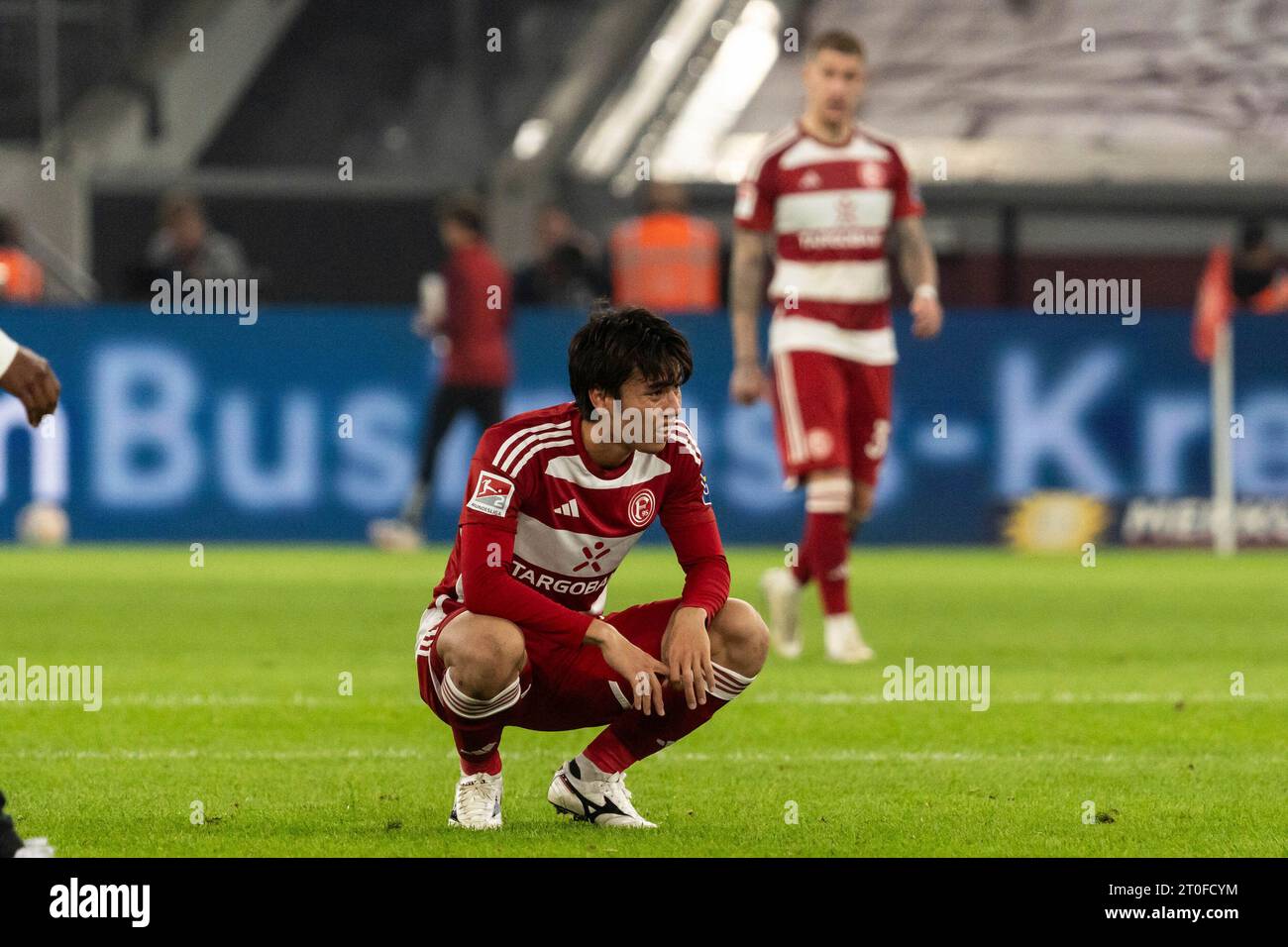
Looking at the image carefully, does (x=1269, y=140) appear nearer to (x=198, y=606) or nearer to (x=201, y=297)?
(x=201, y=297)

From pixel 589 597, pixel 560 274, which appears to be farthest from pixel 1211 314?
pixel 589 597

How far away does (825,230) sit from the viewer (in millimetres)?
10070

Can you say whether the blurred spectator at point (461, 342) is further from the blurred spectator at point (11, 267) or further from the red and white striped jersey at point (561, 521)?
the red and white striped jersey at point (561, 521)

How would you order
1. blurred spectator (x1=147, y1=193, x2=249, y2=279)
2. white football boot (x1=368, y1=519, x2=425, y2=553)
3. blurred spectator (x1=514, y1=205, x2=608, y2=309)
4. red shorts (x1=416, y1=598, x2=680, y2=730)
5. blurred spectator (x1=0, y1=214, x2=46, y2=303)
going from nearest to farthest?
red shorts (x1=416, y1=598, x2=680, y2=730) < white football boot (x1=368, y1=519, x2=425, y2=553) < blurred spectator (x1=147, y1=193, x2=249, y2=279) < blurred spectator (x1=514, y1=205, x2=608, y2=309) < blurred spectator (x1=0, y1=214, x2=46, y2=303)

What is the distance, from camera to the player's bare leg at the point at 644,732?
5871mm

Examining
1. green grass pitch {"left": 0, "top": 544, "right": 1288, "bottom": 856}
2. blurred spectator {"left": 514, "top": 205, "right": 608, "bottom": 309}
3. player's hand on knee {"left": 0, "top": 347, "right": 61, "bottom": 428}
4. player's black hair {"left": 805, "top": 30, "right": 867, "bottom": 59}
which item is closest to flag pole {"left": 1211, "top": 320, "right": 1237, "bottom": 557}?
green grass pitch {"left": 0, "top": 544, "right": 1288, "bottom": 856}

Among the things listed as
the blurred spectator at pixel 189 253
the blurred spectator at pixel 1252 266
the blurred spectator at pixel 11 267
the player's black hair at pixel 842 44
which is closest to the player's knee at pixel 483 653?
the player's black hair at pixel 842 44

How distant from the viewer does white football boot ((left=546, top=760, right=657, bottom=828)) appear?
605 cm

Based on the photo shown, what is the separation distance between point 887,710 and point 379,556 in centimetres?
824

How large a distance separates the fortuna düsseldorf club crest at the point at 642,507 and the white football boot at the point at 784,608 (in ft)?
13.3

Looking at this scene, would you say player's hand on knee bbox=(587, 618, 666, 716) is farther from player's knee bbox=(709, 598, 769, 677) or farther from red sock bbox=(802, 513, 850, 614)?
red sock bbox=(802, 513, 850, 614)

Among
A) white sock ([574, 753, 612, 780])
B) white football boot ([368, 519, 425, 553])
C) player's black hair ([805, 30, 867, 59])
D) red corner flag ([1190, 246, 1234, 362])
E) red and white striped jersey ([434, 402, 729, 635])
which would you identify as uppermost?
player's black hair ([805, 30, 867, 59])

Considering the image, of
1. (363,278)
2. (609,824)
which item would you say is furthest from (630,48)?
(609,824)

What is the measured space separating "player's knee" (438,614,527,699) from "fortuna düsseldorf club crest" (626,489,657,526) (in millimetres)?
397
